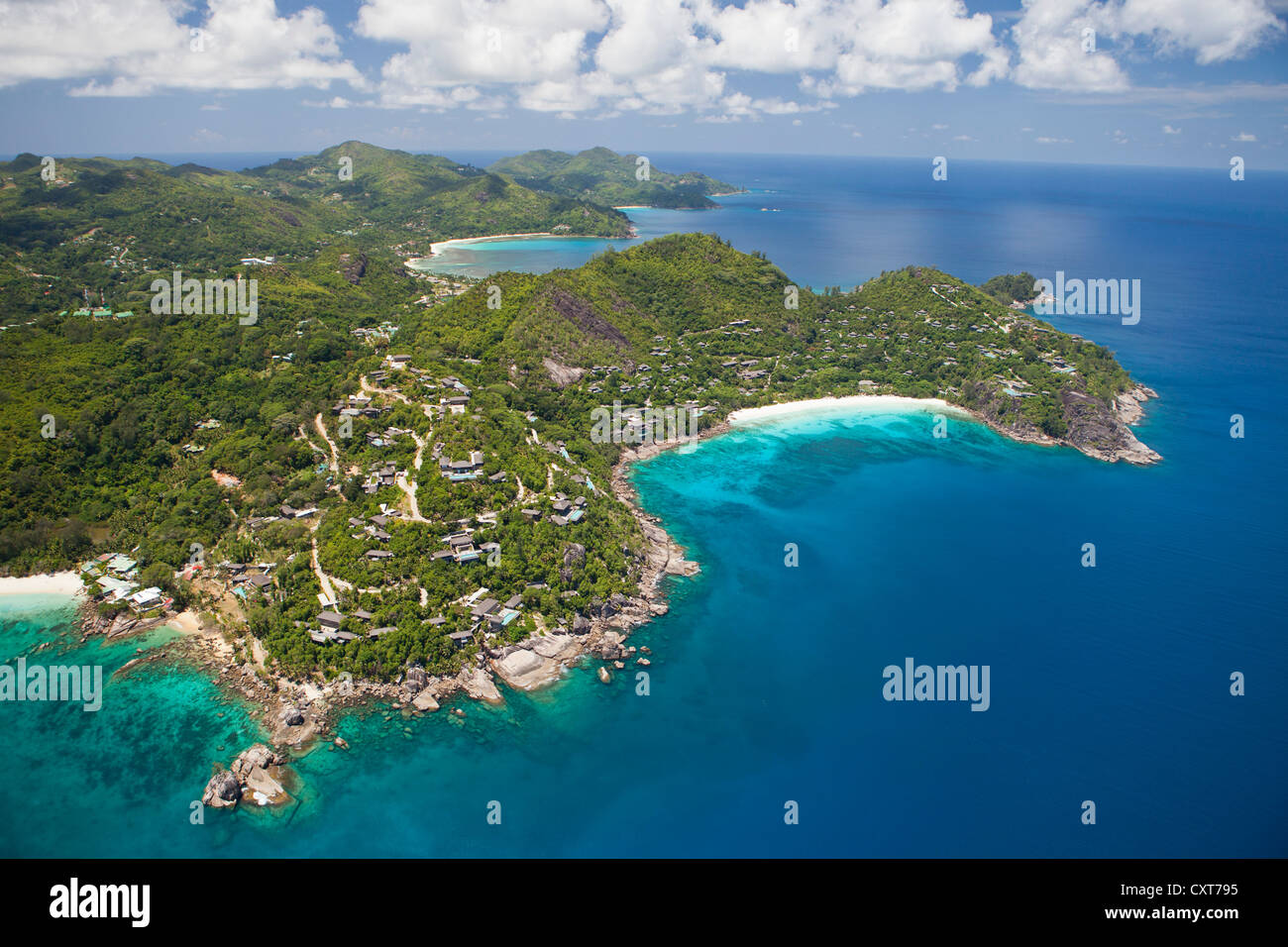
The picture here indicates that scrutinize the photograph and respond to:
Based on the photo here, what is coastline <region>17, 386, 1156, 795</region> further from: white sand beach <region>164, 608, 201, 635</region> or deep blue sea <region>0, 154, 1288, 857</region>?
deep blue sea <region>0, 154, 1288, 857</region>

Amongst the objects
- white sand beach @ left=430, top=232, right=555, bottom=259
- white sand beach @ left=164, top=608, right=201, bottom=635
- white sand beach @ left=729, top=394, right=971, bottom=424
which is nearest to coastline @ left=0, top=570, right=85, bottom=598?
white sand beach @ left=164, top=608, right=201, bottom=635

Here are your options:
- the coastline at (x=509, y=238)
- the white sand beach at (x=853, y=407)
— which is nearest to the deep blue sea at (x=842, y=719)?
the white sand beach at (x=853, y=407)

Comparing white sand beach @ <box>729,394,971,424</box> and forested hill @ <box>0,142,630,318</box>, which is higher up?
forested hill @ <box>0,142,630,318</box>

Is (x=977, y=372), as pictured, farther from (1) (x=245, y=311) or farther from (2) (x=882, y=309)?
(1) (x=245, y=311)

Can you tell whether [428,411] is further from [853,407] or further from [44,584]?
[853,407]

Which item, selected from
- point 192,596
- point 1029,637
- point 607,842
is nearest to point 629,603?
point 607,842

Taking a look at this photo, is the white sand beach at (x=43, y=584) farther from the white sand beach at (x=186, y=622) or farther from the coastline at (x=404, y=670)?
the white sand beach at (x=186, y=622)

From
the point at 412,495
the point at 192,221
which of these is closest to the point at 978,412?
the point at 412,495
